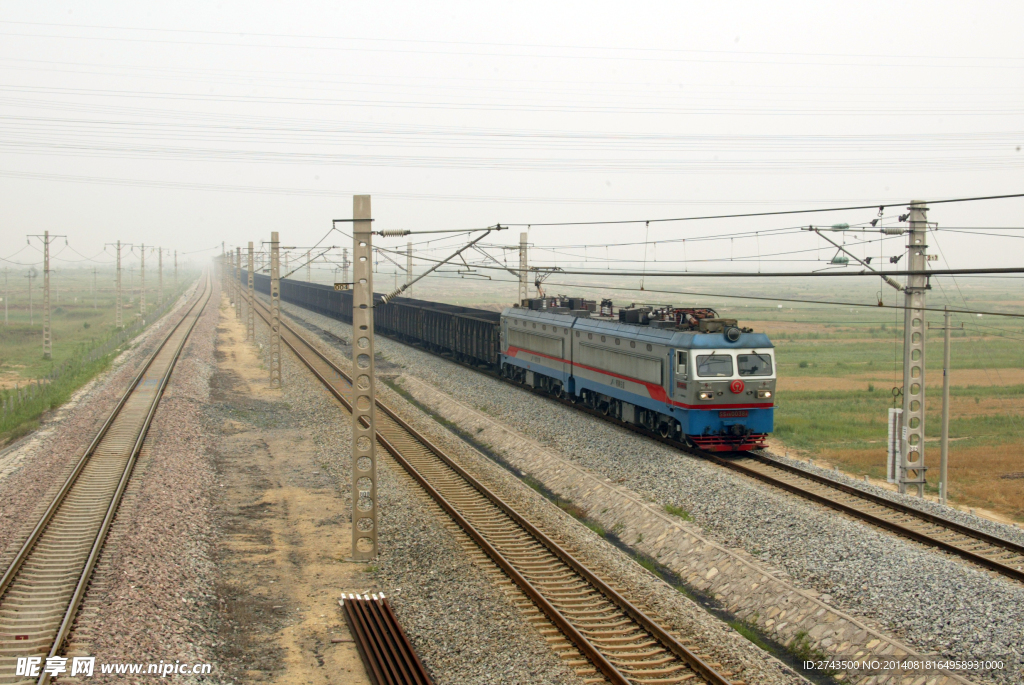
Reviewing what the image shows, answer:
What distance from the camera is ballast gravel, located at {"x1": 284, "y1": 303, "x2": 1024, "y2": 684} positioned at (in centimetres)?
1051

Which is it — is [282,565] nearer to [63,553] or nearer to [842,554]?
[63,553]

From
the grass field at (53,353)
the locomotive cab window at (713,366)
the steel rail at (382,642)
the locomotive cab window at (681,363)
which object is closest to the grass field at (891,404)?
the locomotive cab window at (681,363)

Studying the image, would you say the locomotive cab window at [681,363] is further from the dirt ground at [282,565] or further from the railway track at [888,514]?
the dirt ground at [282,565]

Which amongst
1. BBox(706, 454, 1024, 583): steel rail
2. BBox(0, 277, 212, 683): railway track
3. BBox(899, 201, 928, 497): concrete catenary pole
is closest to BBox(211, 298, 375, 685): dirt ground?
BBox(0, 277, 212, 683): railway track

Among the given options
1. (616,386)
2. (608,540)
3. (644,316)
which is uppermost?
(644,316)

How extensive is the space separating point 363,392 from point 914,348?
12955mm

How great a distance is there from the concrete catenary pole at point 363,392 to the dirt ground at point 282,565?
65 cm

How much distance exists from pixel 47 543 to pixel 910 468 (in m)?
18.6

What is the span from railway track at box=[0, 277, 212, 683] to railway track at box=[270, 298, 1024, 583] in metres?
13.3

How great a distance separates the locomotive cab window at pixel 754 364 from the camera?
68.4 feet

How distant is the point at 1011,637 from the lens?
1016 centimetres

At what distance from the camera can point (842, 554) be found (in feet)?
44.0

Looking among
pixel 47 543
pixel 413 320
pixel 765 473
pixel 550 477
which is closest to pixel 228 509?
pixel 47 543

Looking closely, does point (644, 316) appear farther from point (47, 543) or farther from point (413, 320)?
point (413, 320)
